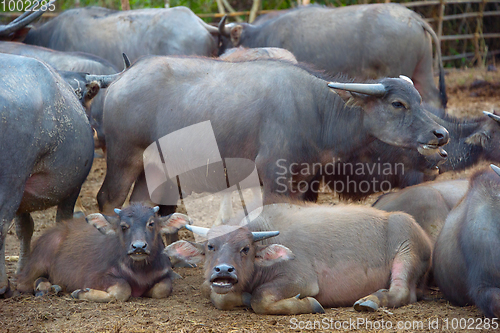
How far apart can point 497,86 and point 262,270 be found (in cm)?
1145

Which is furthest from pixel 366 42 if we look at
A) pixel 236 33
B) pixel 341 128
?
pixel 341 128

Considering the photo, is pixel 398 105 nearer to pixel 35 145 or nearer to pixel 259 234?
pixel 259 234

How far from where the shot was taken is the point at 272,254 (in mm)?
4734

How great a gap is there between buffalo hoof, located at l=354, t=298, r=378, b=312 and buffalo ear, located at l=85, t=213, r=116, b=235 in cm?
223

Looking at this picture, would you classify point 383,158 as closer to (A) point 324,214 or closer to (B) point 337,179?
(B) point 337,179

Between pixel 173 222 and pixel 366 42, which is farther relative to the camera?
pixel 366 42

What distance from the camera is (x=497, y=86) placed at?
562 inches

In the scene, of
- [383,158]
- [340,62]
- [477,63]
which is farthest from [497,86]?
[383,158]

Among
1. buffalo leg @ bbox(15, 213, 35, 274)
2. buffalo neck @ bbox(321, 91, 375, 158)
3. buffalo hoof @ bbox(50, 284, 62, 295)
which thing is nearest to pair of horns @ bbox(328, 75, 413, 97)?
buffalo neck @ bbox(321, 91, 375, 158)

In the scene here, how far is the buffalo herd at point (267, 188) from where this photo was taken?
4.70 metres

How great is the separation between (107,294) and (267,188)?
1.72 meters

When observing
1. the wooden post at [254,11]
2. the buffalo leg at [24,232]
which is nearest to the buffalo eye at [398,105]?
the buffalo leg at [24,232]

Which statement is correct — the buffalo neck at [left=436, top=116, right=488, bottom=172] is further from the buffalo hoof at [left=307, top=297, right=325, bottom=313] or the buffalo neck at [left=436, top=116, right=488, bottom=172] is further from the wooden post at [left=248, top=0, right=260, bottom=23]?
the wooden post at [left=248, top=0, right=260, bottom=23]

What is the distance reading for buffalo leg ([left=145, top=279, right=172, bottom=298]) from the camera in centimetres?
515
